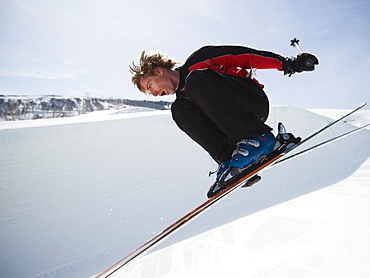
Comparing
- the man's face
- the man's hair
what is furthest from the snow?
the man's hair

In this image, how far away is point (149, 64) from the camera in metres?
1.33

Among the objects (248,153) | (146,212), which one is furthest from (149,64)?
(146,212)

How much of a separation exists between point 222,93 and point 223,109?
0.24ft

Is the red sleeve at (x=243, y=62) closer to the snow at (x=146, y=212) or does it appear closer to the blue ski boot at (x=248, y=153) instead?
the blue ski boot at (x=248, y=153)

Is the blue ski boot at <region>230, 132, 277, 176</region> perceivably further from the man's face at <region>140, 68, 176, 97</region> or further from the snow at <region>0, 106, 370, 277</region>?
the snow at <region>0, 106, 370, 277</region>

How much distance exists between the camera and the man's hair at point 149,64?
133 cm

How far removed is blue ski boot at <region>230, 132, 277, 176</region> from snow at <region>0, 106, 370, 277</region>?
2.90 ft

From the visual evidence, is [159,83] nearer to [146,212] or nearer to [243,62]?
[243,62]

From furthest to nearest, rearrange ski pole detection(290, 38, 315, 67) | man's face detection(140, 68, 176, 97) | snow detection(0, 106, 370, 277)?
snow detection(0, 106, 370, 277), man's face detection(140, 68, 176, 97), ski pole detection(290, 38, 315, 67)

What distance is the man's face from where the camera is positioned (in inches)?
52.4

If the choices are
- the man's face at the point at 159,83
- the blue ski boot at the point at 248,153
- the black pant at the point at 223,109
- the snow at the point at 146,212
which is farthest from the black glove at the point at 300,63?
the snow at the point at 146,212

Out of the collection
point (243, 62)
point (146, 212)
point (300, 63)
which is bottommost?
point (146, 212)

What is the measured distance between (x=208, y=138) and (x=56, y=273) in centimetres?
202

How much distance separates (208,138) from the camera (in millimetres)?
1232
